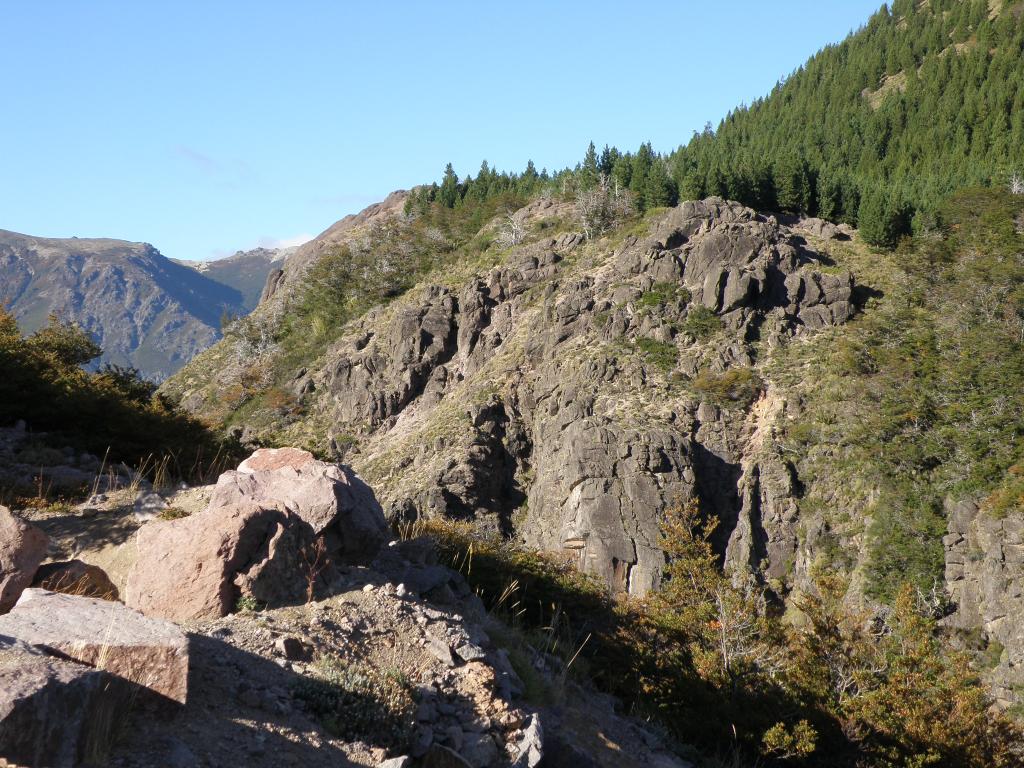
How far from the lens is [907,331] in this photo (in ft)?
114

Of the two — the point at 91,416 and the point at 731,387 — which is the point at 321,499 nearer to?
the point at 91,416

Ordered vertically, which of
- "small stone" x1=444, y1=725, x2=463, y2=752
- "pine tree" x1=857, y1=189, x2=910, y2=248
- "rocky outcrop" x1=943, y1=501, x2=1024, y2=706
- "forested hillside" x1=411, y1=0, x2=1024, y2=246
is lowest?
"rocky outcrop" x1=943, y1=501, x2=1024, y2=706

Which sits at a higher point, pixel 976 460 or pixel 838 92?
pixel 838 92

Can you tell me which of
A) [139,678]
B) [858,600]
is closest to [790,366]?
[858,600]

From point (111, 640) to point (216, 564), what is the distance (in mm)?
1775

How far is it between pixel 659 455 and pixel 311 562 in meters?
24.8

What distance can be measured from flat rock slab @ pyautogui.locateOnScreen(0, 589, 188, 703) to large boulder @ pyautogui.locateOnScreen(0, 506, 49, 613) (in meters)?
1.37

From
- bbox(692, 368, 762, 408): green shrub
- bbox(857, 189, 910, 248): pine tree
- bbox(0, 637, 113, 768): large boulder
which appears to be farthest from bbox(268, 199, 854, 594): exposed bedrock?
bbox(0, 637, 113, 768): large boulder

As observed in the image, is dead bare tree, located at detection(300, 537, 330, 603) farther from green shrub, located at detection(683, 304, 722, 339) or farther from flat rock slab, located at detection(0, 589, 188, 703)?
green shrub, located at detection(683, 304, 722, 339)

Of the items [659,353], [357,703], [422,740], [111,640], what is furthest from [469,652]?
[659,353]

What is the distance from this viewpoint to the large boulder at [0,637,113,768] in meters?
3.51

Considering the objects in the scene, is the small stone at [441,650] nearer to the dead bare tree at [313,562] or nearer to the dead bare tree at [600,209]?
the dead bare tree at [313,562]

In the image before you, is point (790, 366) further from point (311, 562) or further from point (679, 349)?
point (311, 562)

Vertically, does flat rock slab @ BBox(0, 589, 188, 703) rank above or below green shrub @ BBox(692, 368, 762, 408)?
below
